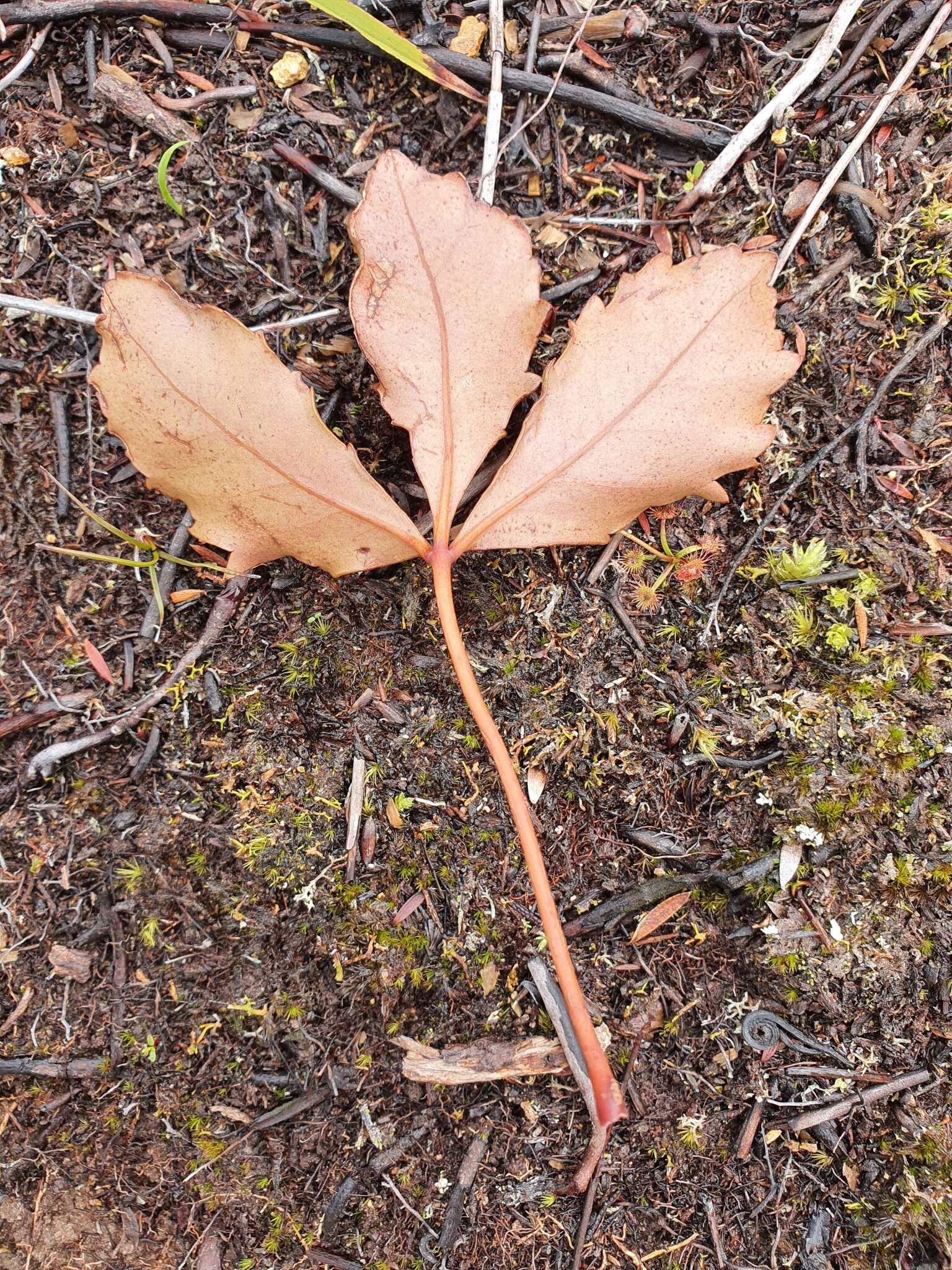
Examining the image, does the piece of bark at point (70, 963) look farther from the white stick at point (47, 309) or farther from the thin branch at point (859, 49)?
the thin branch at point (859, 49)

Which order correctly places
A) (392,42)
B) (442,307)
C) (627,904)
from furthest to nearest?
(627,904) → (392,42) → (442,307)

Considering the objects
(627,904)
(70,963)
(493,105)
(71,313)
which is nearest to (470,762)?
(627,904)

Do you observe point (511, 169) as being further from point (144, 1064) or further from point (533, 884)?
point (144, 1064)

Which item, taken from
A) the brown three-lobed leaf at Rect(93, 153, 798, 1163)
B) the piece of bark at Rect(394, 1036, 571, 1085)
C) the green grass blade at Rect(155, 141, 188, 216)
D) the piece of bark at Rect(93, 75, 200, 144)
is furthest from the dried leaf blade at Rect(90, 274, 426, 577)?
the piece of bark at Rect(394, 1036, 571, 1085)

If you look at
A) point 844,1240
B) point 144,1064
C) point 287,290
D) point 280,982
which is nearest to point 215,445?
point 287,290

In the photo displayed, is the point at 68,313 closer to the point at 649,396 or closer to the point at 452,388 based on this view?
the point at 452,388

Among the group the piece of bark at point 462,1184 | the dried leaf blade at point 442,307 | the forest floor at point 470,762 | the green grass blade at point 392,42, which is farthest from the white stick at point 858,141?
the piece of bark at point 462,1184

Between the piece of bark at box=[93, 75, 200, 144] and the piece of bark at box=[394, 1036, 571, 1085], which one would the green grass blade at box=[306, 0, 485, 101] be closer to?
the piece of bark at box=[93, 75, 200, 144]
